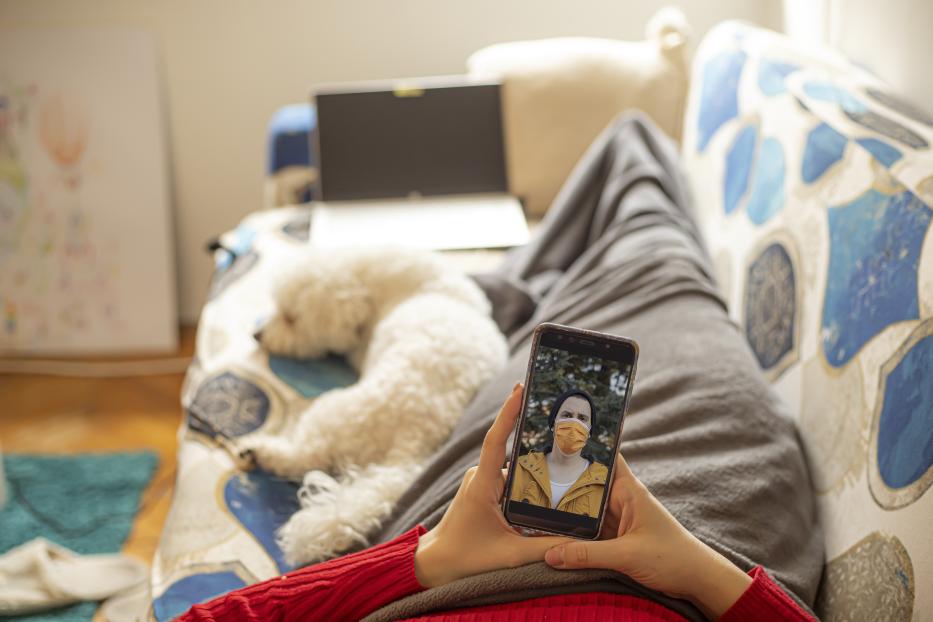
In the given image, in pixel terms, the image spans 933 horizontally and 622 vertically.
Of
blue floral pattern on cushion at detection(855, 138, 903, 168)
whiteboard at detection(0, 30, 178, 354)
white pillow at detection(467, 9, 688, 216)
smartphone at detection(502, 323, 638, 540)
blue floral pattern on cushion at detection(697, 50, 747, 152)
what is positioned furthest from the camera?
whiteboard at detection(0, 30, 178, 354)

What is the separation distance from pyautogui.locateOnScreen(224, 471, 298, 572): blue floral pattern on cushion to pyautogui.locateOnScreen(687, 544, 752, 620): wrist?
53 centimetres

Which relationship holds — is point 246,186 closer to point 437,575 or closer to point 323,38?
point 323,38

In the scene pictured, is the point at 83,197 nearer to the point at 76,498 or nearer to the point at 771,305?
the point at 76,498

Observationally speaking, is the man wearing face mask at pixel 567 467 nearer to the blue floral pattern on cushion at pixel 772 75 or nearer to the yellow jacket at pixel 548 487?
the yellow jacket at pixel 548 487

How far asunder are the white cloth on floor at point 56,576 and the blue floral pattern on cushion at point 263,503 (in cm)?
54

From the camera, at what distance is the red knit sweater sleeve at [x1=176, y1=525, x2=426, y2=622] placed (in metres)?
0.88

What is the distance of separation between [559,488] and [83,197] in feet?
6.86

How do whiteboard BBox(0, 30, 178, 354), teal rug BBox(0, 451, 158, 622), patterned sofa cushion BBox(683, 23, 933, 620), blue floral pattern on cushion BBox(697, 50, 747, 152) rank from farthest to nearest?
1. whiteboard BBox(0, 30, 178, 354)
2. teal rug BBox(0, 451, 158, 622)
3. blue floral pattern on cushion BBox(697, 50, 747, 152)
4. patterned sofa cushion BBox(683, 23, 933, 620)

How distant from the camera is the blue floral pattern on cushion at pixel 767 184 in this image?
1.33m

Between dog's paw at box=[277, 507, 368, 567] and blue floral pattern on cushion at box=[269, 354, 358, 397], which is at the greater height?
blue floral pattern on cushion at box=[269, 354, 358, 397]

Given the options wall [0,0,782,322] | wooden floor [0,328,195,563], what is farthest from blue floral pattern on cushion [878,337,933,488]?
wall [0,0,782,322]

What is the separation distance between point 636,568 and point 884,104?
803 millimetres

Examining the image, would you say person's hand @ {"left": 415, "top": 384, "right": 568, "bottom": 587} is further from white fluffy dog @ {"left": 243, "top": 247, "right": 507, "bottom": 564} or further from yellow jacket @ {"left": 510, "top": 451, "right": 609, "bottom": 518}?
white fluffy dog @ {"left": 243, "top": 247, "right": 507, "bottom": 564}

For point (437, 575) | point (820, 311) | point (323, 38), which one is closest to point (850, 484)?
point (820, 311)
